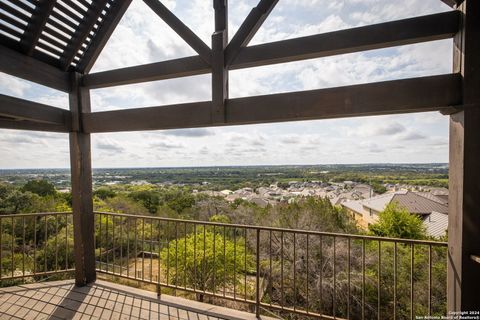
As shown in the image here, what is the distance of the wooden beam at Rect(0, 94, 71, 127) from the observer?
86.2 inches

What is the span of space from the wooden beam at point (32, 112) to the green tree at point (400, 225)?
48.8 feet

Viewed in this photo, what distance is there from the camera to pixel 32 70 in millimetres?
2381

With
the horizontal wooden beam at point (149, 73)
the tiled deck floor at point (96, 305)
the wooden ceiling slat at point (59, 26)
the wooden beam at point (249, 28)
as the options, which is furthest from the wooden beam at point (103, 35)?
the tiled deck floor at point (96, 305)

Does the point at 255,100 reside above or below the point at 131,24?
below

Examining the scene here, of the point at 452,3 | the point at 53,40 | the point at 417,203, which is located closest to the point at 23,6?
the point at 53,40

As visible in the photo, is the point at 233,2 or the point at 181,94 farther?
the point at 181,94

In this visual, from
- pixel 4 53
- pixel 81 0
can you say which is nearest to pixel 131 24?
pixel 81 0

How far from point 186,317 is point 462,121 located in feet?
8.88

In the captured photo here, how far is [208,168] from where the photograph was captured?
97.9 ft

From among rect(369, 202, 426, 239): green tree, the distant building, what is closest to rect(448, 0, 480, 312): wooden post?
rect(369, 202, 426, 239): green tree

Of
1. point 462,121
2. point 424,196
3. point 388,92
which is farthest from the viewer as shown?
point 424,196

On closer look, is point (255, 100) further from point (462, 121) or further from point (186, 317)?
point (186, 317)

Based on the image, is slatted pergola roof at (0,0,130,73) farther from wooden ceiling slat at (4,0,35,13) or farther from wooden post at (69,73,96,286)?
wooden post at (69,73,96,286)

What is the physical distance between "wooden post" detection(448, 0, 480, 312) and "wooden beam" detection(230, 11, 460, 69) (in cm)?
12
